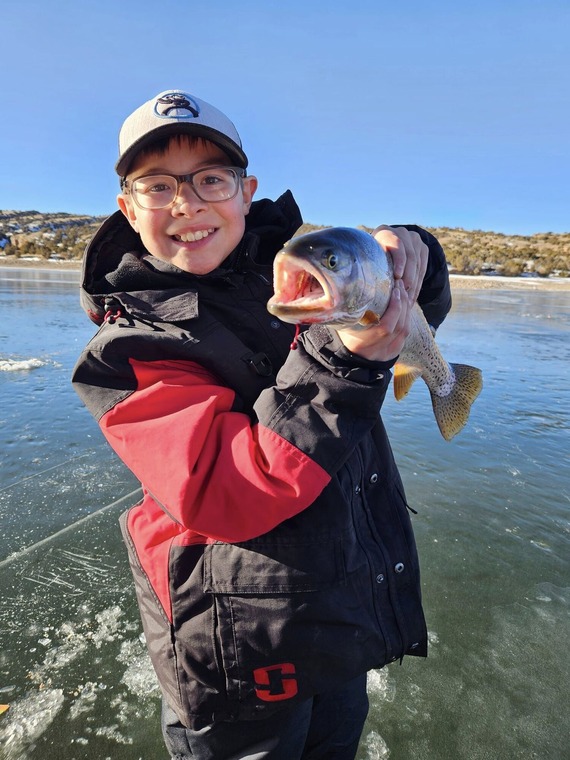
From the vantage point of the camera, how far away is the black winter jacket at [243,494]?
4.22ft

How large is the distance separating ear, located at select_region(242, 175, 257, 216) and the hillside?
2577 centimetres

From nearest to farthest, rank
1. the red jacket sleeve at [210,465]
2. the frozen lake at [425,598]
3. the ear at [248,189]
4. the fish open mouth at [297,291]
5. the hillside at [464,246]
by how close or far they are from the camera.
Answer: the fish open mouth at [297,291] → the red jacket sleeve at [210,465] → the ear at [248,189] → the frozen lake at [425,598] → the hillside at [464,246]

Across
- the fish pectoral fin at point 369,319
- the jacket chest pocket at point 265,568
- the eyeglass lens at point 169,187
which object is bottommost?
the jacket chest pocket at point 265,568

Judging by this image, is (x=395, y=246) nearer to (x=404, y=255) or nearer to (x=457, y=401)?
(x=404, y=255)

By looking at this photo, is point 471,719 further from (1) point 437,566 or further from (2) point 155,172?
(2) point 155,172

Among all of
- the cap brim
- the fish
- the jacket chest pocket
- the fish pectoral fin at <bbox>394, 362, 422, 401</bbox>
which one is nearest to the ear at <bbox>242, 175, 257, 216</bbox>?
the cap brim

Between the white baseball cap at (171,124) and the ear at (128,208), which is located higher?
the white baseball cap at (171,124)

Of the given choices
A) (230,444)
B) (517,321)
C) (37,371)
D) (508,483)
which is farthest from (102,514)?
(517,321)

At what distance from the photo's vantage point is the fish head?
1169mm

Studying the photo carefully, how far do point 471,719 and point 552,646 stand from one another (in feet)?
2.22

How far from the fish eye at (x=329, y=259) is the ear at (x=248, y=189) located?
819 millimetres

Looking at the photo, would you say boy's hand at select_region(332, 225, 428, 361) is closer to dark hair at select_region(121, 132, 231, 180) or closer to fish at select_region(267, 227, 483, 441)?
fish at select_region(267, 227, 483, 441)

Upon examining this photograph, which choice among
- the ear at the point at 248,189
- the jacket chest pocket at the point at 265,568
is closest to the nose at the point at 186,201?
the ear at the point at 248,189

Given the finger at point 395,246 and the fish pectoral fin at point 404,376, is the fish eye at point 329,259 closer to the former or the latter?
the finger at point 395,246
